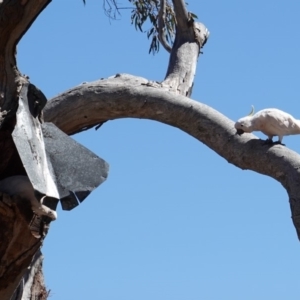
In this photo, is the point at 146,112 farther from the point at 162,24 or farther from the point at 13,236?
the point at 13,236

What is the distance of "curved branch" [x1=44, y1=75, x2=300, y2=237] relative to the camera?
18.2ft

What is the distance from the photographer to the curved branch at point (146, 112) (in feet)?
18.2

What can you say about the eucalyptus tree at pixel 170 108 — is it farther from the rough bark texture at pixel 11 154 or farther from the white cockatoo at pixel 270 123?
the rough bark texture at pixel 11 154

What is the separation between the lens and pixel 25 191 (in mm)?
2334

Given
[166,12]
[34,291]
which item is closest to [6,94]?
[34,291]

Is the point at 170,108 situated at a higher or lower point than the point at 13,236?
higher

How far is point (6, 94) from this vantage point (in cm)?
241

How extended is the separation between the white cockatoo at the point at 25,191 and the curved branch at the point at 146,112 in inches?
124

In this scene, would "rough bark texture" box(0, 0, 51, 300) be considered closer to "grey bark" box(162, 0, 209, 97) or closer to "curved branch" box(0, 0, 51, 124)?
"curved branch" box(0, 0, 51, 124)

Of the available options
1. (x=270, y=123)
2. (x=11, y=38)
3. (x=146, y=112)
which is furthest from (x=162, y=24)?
(x=11, y=38)

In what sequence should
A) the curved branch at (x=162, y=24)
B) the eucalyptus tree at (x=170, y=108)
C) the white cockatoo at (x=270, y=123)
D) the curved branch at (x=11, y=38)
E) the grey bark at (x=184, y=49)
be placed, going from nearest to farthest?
1. the curved branch at (x=11, y=38)
2. the eucalyptus tree at (x=170, y=108)
3. the white cockatoo at (x=270, y=123)
4. the grey bark at (x=184, y=49)
5. the curved branch at (x=162, y=24)

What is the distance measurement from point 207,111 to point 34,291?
1570 millimetres

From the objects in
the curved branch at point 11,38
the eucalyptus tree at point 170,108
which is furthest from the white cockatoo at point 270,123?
the curved branch at point 11,38

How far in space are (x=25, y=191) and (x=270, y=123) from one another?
3.40 metres
